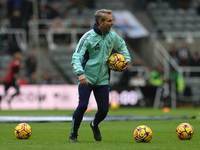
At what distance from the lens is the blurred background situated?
27094mm

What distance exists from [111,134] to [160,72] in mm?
18121

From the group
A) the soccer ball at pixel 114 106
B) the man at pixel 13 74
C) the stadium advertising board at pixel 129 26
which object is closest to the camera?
the man at pixel 13 74

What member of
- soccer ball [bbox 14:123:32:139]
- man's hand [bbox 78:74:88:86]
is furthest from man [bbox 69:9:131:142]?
soccer ball [bbox 14:123:32:139]

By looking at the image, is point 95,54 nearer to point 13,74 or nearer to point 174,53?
point 13,74

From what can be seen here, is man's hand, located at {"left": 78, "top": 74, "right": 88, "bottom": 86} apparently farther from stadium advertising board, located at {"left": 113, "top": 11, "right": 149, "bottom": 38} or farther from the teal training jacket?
stadium advertising board, located at {"left": 113, "top": 11, "right": 149, "bottom": 38}

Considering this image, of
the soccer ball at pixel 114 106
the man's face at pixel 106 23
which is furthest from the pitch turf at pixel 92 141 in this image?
the soccer ball at pixel 114 106

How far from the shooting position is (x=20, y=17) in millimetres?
30828

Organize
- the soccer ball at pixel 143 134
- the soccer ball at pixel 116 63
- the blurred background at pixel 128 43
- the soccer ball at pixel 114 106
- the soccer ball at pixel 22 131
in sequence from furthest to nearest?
the blurred background at pixel 128 43 → the soccer ball at pixel 114 106 → the soccer ball at pixel 22 131 → the soccer ball at pixel 116 63 → the soccer ball at pixel 143 134

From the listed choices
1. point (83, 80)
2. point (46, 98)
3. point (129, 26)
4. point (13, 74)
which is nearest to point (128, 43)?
point (129, 26)

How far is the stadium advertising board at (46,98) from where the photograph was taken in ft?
87.0

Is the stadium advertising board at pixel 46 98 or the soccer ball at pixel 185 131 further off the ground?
the soccer ball at pixel 185 131

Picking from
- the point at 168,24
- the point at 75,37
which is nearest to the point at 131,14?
the point at 168,24

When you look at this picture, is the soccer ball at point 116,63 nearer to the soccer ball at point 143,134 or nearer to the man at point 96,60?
the man at point 96,60

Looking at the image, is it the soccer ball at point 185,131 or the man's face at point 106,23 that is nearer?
the man's face at point 106,23
